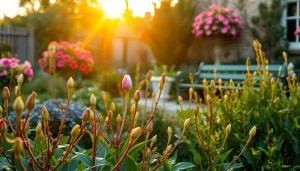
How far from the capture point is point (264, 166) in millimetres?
1679

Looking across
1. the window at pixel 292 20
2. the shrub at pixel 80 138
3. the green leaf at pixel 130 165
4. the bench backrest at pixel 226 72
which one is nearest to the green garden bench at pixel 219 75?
the bench backrest at pixel 226 72

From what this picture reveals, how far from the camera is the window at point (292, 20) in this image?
8.12 m

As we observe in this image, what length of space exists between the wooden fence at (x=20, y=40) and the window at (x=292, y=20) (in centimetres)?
688

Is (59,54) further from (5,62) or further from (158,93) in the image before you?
(5,62)

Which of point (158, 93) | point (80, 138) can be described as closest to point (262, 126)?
point (80, 138)

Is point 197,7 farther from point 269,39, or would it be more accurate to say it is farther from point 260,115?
point 260,115

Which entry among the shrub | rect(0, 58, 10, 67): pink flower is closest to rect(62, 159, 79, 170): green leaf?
the shrub

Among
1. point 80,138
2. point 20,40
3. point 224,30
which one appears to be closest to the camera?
point 80,138

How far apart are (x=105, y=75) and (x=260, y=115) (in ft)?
23.6

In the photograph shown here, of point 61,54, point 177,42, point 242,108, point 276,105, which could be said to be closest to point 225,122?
point 242,108

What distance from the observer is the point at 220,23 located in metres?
8.52

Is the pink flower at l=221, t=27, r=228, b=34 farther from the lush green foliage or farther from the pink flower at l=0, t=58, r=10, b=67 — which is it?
the lush green foliage

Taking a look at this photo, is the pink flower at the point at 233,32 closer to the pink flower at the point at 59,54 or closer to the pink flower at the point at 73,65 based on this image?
the pink flower at the point at 73,65

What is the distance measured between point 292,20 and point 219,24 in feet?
4.87
